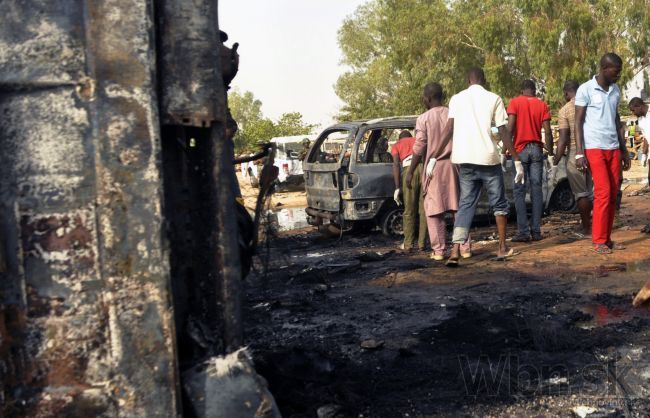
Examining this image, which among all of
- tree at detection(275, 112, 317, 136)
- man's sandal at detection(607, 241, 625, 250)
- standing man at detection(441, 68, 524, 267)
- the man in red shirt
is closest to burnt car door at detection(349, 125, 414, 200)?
the man in red shirt

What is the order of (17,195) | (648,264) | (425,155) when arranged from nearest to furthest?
(17,195)
(648,264)
(425,155)

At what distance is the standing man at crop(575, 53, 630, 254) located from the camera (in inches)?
286

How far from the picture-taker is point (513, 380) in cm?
370

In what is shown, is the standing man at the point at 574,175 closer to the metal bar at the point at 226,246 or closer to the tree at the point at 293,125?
the metal bar at the point at 226,246

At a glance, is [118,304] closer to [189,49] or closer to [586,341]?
[189,49]

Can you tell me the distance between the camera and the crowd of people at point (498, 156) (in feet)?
24.0

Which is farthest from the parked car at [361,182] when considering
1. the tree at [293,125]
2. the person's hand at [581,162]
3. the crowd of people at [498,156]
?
the tree at [293,125]

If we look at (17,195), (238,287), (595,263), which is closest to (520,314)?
(595,263)

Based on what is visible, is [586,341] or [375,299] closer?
[586,341]

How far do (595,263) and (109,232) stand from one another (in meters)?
5.59

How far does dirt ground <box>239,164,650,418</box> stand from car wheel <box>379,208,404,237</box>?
2064 millimetres

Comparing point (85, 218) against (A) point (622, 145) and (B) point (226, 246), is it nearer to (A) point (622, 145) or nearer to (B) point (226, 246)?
(B) point (226, 246)

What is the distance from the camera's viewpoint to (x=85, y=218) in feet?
8.42

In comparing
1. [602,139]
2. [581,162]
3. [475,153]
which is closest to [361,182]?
[475,153]
